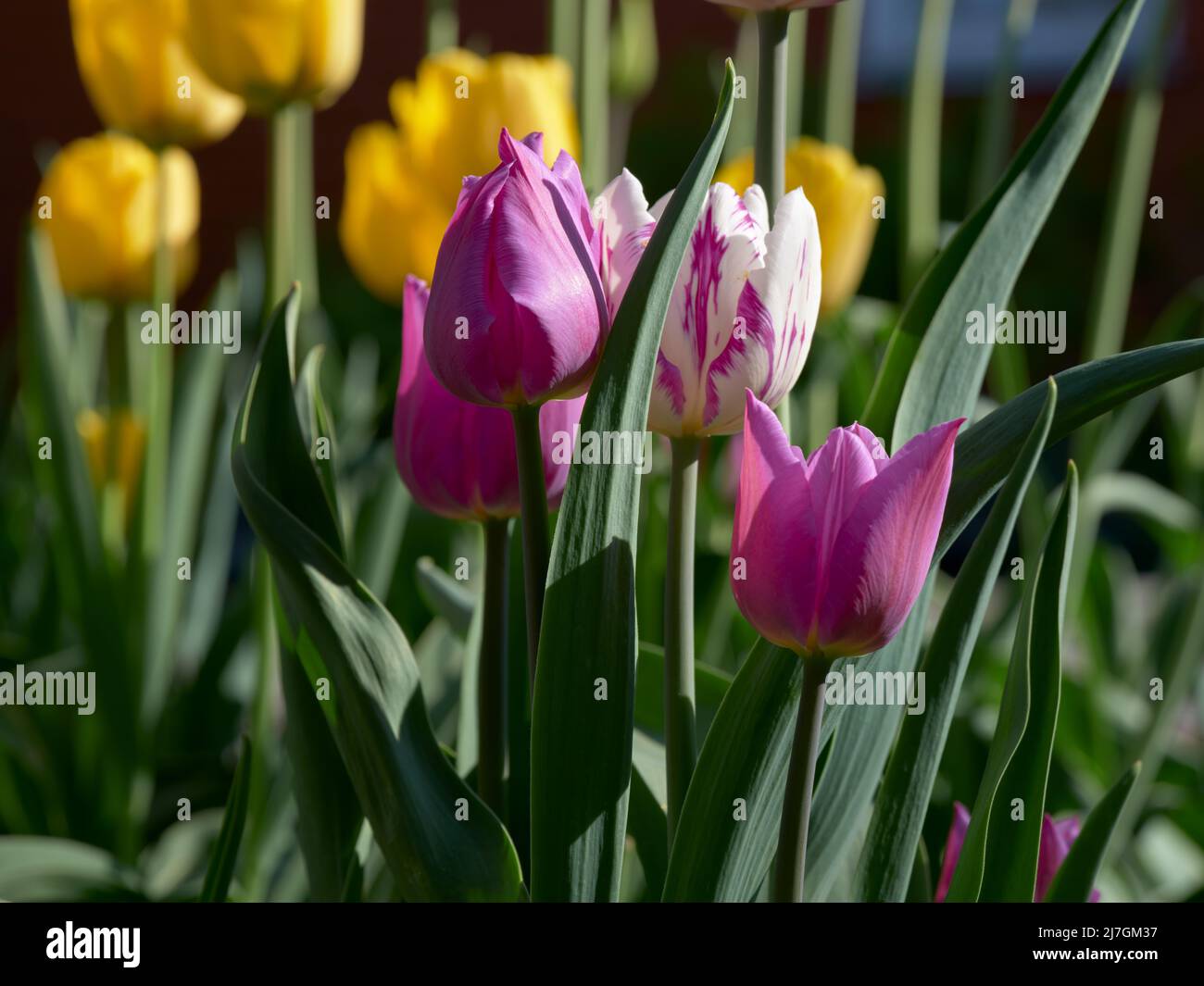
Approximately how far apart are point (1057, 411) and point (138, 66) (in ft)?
2.44

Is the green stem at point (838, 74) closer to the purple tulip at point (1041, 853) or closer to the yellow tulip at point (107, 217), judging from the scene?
the yellow tulip at point (107, 217)

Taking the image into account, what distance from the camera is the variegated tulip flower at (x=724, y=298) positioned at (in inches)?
14.0

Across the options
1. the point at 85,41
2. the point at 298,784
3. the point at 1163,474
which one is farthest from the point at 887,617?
the point at 1163,474

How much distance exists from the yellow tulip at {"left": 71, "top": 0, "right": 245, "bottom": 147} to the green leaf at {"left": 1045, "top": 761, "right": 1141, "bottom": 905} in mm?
748

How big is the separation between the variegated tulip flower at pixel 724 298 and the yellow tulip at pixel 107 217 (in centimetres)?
83

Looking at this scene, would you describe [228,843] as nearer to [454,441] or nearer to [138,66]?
[454,441]

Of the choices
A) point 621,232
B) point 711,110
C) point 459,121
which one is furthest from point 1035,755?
point 711,110

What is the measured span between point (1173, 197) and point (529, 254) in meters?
3.82

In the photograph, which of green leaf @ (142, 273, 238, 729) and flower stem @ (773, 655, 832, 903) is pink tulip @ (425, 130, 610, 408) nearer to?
flower stem @ (773, 655, 832, 903)

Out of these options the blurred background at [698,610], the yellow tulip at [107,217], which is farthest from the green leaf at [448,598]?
the yellow tulip at [107,217]

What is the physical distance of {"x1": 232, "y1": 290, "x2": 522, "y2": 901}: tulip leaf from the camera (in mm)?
369

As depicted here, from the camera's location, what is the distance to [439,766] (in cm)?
38

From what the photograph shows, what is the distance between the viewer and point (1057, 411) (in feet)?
1.22
